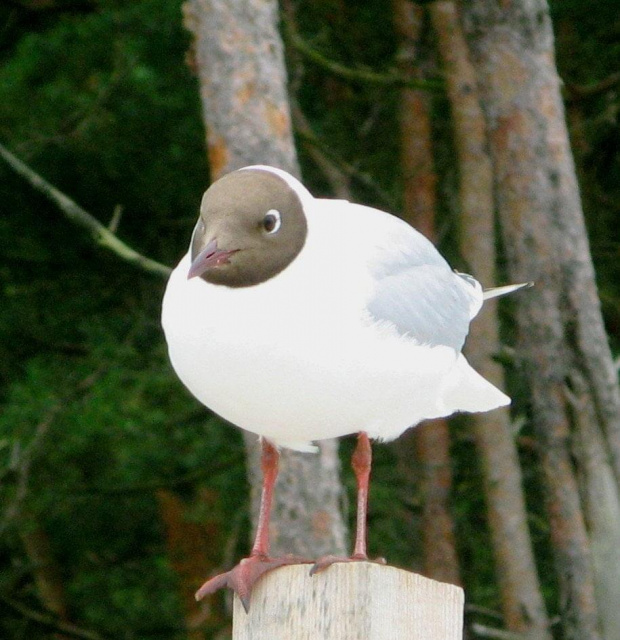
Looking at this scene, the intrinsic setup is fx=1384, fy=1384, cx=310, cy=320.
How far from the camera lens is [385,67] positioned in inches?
287

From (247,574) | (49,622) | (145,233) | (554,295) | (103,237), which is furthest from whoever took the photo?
(49,622)

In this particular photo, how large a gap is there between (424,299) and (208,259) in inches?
23.8

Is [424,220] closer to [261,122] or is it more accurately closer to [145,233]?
[145,233]

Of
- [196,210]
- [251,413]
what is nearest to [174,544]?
[196,210]

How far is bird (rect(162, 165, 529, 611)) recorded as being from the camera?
7.00 ft

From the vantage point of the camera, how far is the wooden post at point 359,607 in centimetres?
197

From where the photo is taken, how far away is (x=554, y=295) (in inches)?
170

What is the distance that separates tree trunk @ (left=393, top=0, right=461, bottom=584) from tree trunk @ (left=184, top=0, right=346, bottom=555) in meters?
2.52

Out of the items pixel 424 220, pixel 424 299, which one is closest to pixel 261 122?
pixel 424 299

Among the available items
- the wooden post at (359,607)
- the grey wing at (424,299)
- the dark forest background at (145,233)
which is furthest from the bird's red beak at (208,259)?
the dark forest background at (145,233)

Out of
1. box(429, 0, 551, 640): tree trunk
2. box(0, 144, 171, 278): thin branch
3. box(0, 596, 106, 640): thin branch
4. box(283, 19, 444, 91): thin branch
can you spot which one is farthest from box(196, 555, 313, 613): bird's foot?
box(0, 596, 106, 640): thin branch

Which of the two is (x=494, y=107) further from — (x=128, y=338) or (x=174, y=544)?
(x=174, y=544)

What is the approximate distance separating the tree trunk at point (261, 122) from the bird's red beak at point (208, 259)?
2.21 m

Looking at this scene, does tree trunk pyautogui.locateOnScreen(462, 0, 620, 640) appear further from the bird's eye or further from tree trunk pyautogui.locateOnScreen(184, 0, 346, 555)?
the bird's eye
